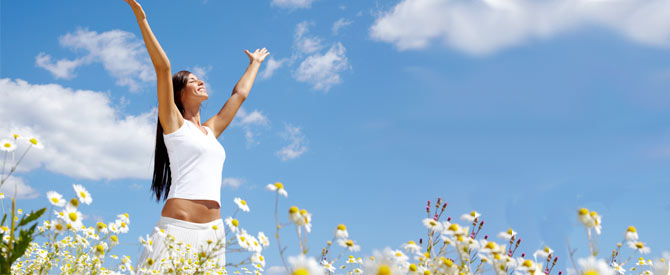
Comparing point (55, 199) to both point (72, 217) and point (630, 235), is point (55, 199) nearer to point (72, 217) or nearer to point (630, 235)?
point (72, 217)

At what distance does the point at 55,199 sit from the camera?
2.75m

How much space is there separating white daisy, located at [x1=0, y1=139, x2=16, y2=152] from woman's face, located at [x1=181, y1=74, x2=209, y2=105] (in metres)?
2.55

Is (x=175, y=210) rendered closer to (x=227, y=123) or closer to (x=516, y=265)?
(x=227, y=123)

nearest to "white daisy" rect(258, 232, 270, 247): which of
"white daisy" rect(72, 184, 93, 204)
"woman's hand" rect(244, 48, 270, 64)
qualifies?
"white daisy" rect(72, 184, 93, 204)

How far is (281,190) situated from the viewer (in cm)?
292

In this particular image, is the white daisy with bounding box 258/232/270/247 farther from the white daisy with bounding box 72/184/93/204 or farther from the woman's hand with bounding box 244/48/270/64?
the woman's hand with bounding box 244/48/270/64

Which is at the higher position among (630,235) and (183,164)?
(183,164)

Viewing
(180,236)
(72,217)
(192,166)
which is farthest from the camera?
(192,166)

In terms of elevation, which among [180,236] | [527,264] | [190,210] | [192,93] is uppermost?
[192,93]

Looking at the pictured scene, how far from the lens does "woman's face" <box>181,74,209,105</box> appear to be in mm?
5312

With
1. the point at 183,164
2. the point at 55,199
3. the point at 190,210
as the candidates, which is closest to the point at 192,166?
the point at 183,164

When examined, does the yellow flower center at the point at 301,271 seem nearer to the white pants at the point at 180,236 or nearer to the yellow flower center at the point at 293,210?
the yellow flower center at the point at 293,210

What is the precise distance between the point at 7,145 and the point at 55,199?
1.36 ft

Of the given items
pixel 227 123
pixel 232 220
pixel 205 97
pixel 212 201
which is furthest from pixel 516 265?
pixel 227 123
